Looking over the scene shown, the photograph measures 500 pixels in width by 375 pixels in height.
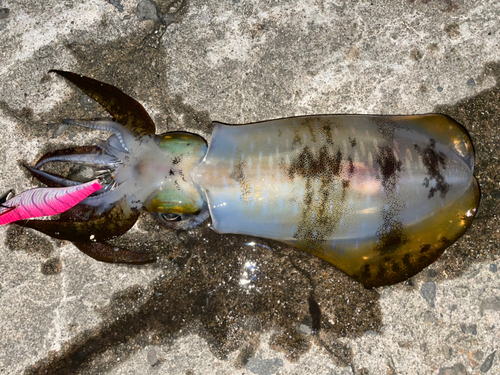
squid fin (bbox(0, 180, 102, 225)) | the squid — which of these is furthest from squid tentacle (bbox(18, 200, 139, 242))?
squid fin (bbox(0, 180, 102, 225))

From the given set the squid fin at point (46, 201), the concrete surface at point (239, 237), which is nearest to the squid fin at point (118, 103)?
the concrete surface at point (239, 237)

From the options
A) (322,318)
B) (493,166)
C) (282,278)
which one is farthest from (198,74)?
(493,166)

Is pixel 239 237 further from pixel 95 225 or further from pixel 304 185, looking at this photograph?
pixel 95 225

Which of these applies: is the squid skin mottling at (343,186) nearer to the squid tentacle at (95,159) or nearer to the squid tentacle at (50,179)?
the squid tentacle at (95,159)

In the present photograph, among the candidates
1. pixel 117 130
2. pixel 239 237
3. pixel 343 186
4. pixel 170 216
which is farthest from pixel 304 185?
pixel 117 130

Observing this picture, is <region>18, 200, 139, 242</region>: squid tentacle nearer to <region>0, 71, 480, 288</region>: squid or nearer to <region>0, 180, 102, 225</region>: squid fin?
<region>0, 71, 480, 288</region>: squid

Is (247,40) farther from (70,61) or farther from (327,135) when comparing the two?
(70,61)

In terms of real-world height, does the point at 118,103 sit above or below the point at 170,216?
above
